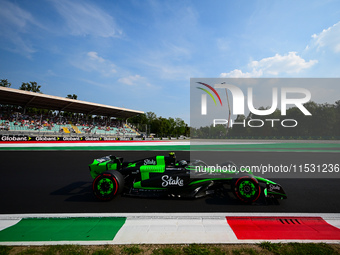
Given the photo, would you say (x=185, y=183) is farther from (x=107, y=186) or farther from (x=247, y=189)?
(x=107, y=186)

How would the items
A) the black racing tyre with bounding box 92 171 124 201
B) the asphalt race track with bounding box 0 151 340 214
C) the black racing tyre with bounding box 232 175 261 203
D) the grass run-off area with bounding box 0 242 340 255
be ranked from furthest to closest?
the black racing tyre with bounding box 92 171 124 201
the black racing tyre with bounding box 232 175 261 203
the asphalt race track with bounding box 0 151 340 214
the grass run-off area with bounding box 0 242 340 255

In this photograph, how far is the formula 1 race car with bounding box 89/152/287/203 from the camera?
3.89 meters

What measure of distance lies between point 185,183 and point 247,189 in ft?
4.14

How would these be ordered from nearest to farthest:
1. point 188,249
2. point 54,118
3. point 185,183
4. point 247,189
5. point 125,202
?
1. point 188,249
2. point 247,189
3. point 125,202
4. point 185,183
5. point 54,118

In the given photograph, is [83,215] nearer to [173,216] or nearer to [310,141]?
[173,216]

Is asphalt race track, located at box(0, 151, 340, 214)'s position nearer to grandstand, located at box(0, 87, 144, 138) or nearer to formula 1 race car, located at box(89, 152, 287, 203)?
formula 1 race car, located at box(89, 152, 287, 203)

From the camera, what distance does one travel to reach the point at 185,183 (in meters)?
4.12

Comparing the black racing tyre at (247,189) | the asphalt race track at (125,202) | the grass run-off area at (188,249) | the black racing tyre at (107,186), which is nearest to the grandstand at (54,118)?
the asphalt race track at (125,202)

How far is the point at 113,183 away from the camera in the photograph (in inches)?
159

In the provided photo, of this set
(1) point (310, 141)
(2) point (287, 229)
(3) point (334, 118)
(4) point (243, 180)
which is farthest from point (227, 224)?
(1) point (310, 141)

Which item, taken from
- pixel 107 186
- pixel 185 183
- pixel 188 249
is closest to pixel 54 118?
pixel 107 186

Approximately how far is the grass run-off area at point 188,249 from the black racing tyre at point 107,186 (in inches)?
62.3

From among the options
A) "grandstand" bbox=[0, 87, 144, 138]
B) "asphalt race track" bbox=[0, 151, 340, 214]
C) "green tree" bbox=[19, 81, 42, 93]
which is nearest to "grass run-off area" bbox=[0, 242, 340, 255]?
"asphalt race track" bbox=[0, 151, 340, 214]

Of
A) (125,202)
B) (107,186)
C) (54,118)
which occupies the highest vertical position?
(54,118)
